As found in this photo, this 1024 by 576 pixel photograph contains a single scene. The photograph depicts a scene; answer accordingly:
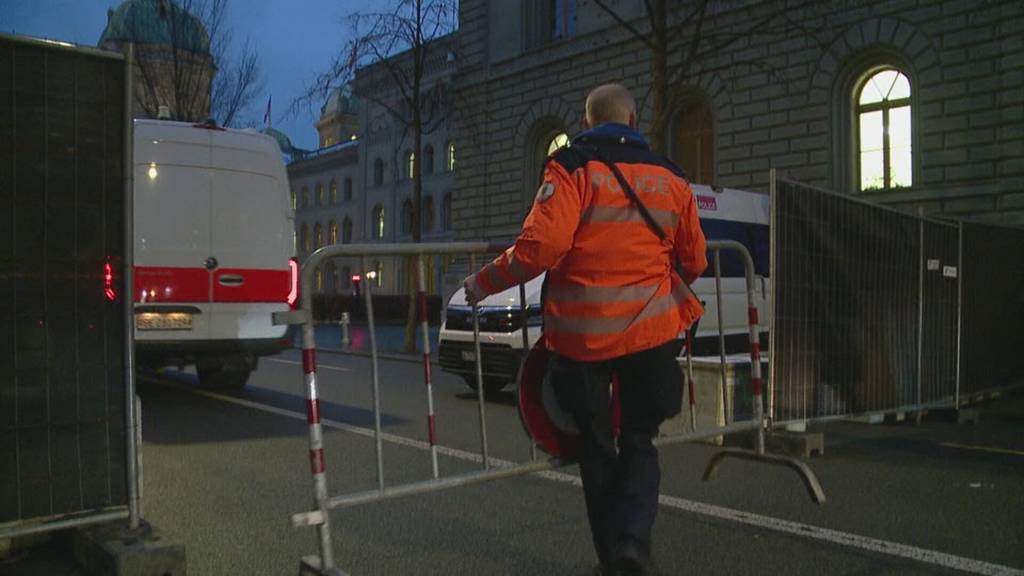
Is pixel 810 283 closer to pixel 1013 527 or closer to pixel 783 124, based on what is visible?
pixel 1013 527

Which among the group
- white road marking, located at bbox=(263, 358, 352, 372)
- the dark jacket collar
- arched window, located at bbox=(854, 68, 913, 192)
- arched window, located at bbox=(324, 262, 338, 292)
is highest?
arched window, located at bbox=(854, 68, 913, 192)

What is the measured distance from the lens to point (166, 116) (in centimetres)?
1039


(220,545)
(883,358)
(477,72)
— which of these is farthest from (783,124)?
(220,545)

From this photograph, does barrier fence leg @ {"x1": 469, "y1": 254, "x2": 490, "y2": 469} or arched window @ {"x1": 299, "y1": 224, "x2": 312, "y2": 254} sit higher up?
arched window @ {"x1": 299, "y1": 224, "x2": 312, "y2": 254}

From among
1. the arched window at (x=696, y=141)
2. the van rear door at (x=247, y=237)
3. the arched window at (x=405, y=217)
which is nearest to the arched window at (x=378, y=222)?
the arched window at (x=405, y=217)

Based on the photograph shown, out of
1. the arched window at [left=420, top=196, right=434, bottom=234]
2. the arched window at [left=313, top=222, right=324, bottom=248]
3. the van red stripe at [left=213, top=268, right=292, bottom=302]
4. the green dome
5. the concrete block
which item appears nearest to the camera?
the concrete block

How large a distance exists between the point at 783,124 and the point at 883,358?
1453cm

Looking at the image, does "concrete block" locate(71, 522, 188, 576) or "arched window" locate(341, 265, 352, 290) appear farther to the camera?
"arched window" locate(341, 265, 352, 290)

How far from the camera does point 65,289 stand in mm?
3604

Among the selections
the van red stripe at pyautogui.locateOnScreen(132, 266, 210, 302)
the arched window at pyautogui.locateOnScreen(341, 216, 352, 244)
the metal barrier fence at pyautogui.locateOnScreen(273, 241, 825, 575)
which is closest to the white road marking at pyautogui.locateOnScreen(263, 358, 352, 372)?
the van red stripe at pyautogui.locateOnScreen(132, 266, 210, 302)

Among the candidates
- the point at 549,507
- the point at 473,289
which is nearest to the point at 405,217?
the point at 549,507

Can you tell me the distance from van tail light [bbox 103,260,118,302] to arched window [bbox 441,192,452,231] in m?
46.9

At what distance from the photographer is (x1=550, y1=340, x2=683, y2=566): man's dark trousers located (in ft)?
10.8

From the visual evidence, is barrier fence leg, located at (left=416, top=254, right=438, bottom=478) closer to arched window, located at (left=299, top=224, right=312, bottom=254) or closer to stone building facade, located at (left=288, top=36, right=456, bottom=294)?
stone building facade, located at (left=288, top=36, right=456, bottom=294)
